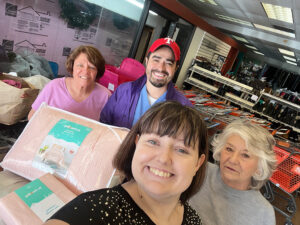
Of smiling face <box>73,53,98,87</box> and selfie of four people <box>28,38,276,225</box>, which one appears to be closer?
selfie of four people <box>28,38,276,225</box>

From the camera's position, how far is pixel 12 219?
3.63 feet

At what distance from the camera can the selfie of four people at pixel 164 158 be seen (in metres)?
0.87

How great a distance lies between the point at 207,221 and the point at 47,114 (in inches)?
54.3

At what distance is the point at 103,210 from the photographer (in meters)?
0.77

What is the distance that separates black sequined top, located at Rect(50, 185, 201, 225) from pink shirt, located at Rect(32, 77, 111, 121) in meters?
1.29

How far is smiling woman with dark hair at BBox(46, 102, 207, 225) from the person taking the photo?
2.66ft

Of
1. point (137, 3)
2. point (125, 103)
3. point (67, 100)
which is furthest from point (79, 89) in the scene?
point (137, 3)

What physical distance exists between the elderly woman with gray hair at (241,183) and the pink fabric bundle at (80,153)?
715mm

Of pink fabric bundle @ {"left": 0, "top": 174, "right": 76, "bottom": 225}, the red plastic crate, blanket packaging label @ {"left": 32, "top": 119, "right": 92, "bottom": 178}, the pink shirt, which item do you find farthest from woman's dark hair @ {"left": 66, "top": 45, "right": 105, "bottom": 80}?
the red plastic crate

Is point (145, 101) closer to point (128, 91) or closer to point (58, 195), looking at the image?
point (128, 91)

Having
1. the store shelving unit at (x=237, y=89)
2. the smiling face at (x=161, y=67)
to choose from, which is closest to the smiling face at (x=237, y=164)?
the smiling face at (x=161, y=67)

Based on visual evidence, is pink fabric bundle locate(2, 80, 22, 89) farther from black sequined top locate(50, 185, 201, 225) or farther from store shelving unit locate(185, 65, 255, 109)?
store shelving unit locate(185, 65, 255, 109)

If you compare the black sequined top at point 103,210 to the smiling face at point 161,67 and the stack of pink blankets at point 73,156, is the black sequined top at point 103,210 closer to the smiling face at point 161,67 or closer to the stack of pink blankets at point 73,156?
the stack of pink blankets at point 73,156

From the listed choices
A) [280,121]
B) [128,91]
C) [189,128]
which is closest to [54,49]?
[128,91]
